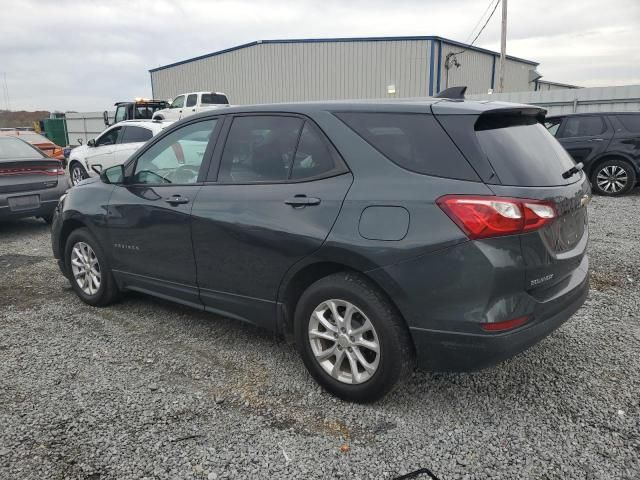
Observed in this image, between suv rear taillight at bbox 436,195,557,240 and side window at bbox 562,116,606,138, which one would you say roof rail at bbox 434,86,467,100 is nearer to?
suv rear taillight at bbox 436,195,557,240

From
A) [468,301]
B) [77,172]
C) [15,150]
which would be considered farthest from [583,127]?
[77,172]

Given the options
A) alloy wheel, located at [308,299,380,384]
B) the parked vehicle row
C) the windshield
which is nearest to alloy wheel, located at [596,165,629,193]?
alloy wheel, located at [308,299,380,384]

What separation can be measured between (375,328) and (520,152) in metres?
1.20

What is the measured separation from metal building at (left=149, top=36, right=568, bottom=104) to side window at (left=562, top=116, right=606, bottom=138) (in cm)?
1266

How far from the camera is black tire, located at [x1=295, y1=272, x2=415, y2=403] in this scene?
8.92ft

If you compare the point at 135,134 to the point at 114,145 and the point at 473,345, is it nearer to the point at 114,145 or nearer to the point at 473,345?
the point at 114,145

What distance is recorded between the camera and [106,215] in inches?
168

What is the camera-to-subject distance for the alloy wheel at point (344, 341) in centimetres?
285

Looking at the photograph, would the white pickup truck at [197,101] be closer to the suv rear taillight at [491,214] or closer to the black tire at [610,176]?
the black tire at [610,176]

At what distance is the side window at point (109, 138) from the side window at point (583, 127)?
9.31 m

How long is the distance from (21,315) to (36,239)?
353 centimetres

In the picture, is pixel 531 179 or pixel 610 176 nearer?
pixel 531 179

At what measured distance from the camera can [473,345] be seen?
2.55 m

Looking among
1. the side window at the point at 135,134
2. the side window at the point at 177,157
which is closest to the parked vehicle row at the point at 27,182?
the side window at the point at 135,134
